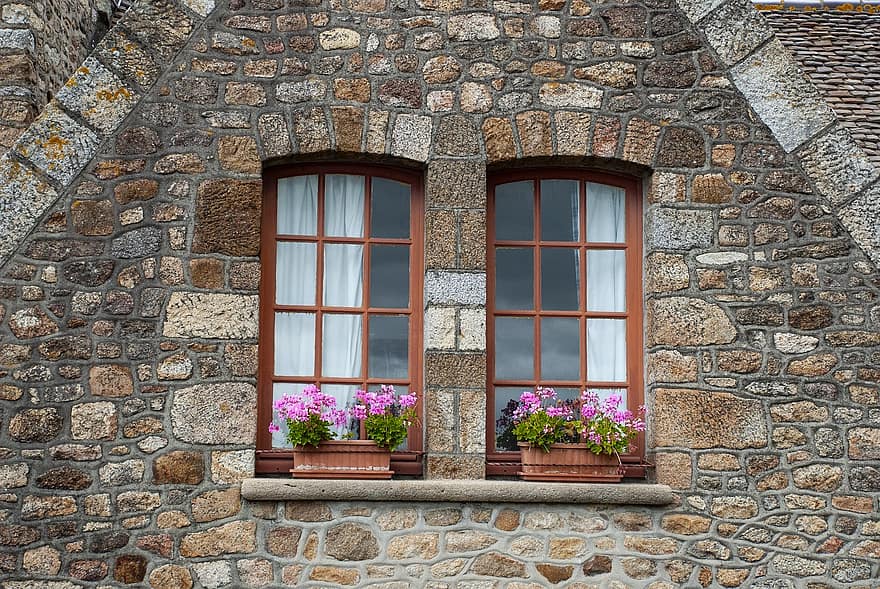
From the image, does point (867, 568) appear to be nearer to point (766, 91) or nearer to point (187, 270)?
point (766, 91)

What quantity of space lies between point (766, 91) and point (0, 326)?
4137 millimetres

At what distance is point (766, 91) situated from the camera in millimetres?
6250

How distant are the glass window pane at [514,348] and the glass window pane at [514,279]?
0.30ft

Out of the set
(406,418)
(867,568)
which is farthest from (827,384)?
(406,418)

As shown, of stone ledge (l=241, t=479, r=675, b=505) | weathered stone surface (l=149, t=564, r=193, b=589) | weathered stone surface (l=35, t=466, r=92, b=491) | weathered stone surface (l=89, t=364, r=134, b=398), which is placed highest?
weathered stone surface (l=89, t=364, r=134, b=398)

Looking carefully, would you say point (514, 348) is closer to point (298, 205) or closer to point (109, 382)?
point (298, 205)

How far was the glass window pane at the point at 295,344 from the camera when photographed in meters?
6.16

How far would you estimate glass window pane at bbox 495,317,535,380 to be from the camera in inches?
247

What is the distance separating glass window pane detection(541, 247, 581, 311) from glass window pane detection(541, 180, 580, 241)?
9 cm

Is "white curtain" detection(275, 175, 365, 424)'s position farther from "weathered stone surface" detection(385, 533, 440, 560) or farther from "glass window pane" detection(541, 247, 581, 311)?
"glass window pane" detection(541, 247, 581, 311)

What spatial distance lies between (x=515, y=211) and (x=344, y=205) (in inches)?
36.8

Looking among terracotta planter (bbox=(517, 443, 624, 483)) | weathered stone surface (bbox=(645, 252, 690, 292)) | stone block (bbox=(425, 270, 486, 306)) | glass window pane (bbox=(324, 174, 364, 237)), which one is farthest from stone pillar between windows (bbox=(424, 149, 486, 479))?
weathered stone surface (bbox=(645, 252, 690, 292))

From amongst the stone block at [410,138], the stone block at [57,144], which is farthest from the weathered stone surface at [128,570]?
the stone block at [410,138]

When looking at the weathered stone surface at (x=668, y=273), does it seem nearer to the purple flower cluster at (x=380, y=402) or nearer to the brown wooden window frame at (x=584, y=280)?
the brown wooden window frame at (x=584, y=280)
